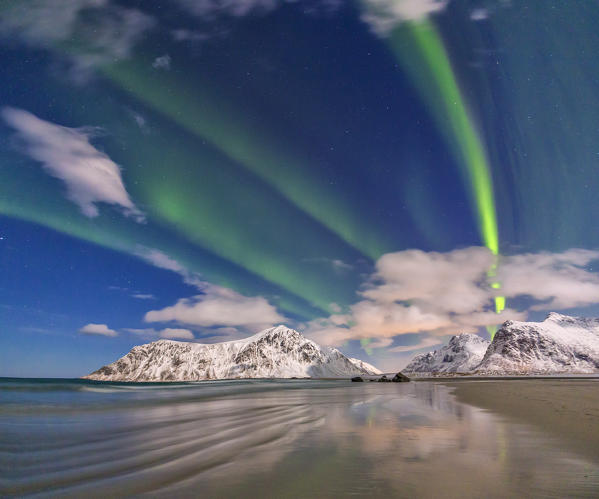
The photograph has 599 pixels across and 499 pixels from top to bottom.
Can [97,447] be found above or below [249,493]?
below

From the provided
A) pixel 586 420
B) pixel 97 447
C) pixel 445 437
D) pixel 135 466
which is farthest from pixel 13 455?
pixel 586 420

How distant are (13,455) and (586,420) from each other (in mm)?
20814

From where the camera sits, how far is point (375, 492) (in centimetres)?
587

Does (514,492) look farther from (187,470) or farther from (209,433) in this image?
(209,433)

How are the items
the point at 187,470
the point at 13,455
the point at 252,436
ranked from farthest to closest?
the point at 252,436 → the point at 13,455 → the point at 187,470

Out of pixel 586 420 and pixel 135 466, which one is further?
pixel 586 420

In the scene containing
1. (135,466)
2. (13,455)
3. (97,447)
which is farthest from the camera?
(97,447)

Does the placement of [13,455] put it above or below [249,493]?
below

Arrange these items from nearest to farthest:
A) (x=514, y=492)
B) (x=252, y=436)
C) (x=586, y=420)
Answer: (x=514, y=492), (x=252, y=436), (x=586, y=420)

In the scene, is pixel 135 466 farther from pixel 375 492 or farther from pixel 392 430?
pixel 392 430

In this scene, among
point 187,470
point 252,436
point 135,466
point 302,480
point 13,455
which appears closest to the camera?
point 302,480

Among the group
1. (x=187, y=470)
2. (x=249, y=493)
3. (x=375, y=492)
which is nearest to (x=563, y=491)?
(x=375, y=492)

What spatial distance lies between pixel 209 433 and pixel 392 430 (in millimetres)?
6950

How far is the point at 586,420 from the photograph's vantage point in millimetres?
14609
